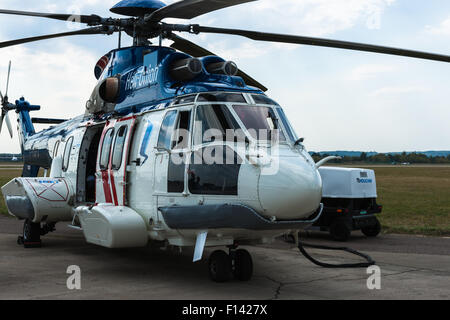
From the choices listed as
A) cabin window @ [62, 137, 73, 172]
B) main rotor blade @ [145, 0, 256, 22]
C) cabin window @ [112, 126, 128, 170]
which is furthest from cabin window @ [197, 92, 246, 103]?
cabin window @ [62, 137, 73, 172]

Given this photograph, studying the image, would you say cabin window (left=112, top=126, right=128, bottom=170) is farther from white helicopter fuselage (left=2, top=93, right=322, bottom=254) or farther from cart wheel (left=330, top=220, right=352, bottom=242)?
cart wheel (left=330, top=220, right=352, bottom=242)

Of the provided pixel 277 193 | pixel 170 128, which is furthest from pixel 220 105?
pixel 277 193

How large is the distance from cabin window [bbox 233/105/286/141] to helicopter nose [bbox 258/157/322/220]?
A: 64 cm

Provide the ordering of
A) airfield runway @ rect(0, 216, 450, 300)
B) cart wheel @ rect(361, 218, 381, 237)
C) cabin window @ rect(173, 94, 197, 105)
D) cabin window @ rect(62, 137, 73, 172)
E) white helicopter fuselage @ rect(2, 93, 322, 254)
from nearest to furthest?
white helicopter fuselage @ rect(2, 93, 322, 254) < airfield runway @ rect(0, 216, 450, 300) < cabin window @ rect(173, 94, 197, 105) < cabin window @ rect(62, 137, 73, 172) < cart wheel @ rect(361, 218, 381, 237)

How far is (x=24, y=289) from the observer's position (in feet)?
21.9

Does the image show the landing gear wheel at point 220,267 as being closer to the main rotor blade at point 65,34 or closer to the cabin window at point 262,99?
the cabin window at point 262,99

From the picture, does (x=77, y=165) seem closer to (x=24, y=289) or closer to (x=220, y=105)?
(x=24, y=289)

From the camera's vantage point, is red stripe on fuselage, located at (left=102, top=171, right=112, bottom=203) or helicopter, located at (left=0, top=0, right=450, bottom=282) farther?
red stripe on fuselage, located at (left=102, top=171, right=112, bottom=203)

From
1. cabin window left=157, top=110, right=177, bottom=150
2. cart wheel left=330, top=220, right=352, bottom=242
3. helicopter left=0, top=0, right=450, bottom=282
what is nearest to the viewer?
helicopter left=0, top=0, right=450, bottom=282

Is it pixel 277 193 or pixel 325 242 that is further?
pixel 325 242

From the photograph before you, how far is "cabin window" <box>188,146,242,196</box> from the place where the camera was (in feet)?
20.4

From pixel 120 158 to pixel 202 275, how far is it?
2.23 m

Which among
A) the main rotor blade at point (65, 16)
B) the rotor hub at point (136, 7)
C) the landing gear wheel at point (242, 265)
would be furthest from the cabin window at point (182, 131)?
the main rotor blade at point (65, 16)
